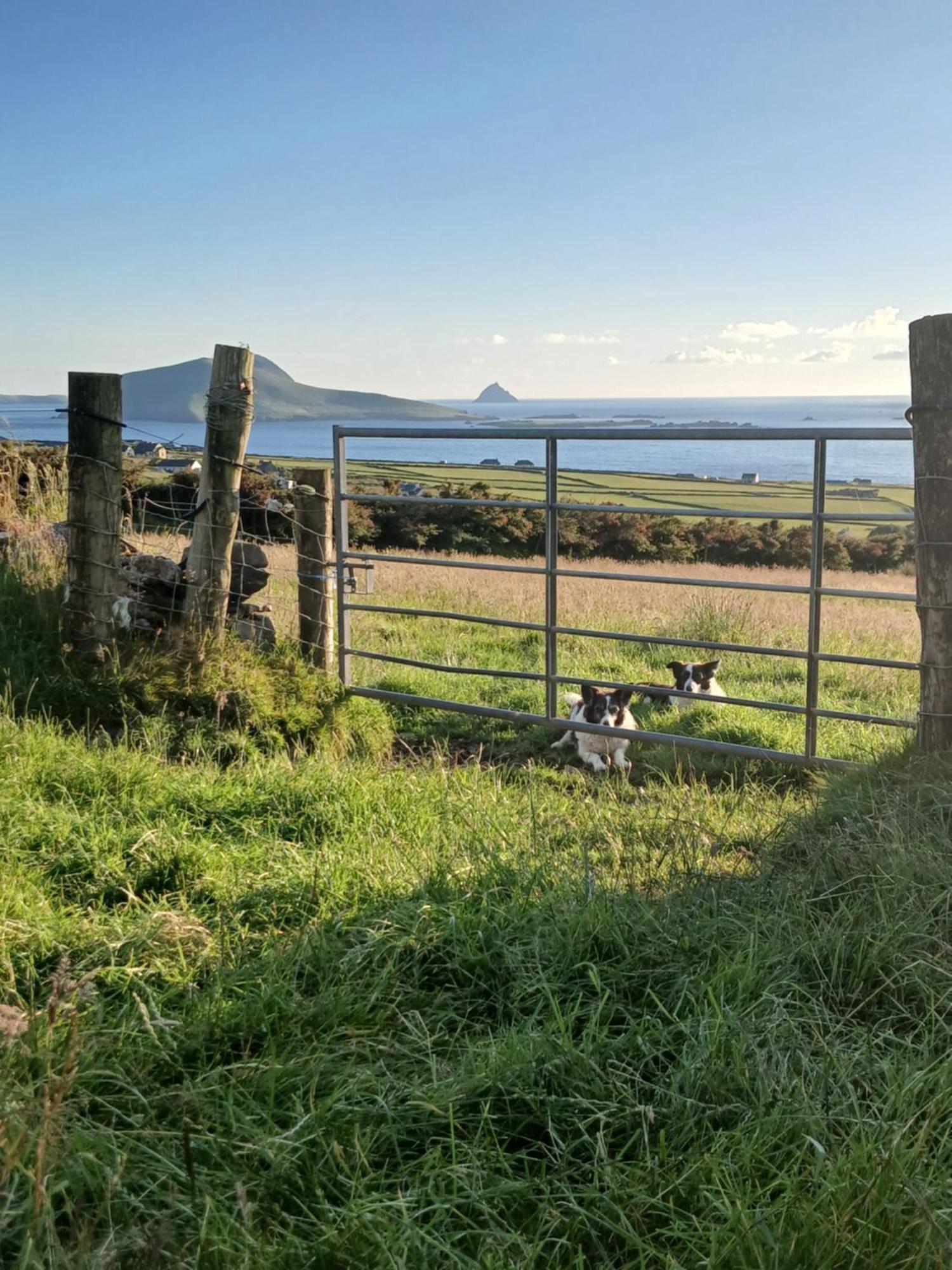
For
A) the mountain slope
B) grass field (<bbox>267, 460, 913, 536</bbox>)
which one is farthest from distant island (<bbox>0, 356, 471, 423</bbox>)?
grass field (<bbox>267, 460, 913, 536</bbox>)

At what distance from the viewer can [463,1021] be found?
262cm

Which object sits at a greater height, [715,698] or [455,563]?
[455,563]

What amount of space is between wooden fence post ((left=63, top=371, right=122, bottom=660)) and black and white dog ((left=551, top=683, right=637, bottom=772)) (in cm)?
276

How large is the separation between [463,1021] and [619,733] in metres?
3.60

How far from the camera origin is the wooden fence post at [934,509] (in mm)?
4492

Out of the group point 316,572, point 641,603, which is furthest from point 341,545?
point 641,603

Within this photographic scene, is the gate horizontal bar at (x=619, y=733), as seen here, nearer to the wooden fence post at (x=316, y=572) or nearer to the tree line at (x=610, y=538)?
the wooden fence post at (x=316, y=572)

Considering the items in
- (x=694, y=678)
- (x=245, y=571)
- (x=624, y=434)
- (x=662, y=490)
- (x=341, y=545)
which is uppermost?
(x=624, y=434)

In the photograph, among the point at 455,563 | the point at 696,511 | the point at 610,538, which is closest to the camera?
the point at 696,511

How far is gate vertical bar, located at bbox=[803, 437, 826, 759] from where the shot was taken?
17.6 feet

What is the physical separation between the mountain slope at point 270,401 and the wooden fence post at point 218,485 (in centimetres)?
7705

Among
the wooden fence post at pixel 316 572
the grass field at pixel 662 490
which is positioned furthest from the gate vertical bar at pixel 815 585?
the wooden fence post at pixel 316 572

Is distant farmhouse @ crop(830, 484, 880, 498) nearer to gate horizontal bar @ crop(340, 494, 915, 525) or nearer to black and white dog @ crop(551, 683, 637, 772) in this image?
gate horizontal bar @ crop(340, 494, 915, 525)

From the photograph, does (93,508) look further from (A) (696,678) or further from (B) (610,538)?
(B) (610,538)
